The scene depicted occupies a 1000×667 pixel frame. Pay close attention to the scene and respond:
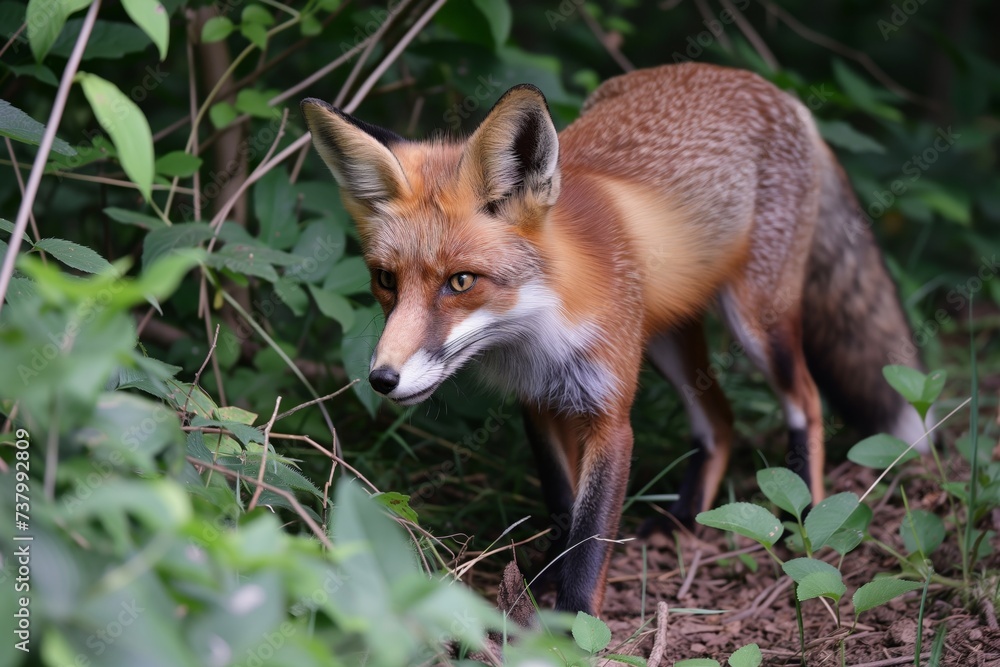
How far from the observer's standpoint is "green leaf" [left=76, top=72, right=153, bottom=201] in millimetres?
1263

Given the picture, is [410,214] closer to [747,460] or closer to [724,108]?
[724,108]

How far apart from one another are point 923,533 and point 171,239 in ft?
7.68

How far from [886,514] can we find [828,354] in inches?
28.2

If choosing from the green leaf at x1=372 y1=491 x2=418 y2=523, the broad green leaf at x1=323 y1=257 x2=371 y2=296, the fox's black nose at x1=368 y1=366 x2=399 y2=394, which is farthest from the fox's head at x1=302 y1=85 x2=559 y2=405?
the broad green leaf at x1=323 y1=257 x2=371 y2=296

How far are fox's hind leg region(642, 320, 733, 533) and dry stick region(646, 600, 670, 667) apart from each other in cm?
87

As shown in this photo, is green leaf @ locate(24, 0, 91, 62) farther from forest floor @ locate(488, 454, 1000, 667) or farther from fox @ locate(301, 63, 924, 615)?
forest floor @ locate(488, 454, 1000, 667)

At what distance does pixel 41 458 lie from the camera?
135 cm

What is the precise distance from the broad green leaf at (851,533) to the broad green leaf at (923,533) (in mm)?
191

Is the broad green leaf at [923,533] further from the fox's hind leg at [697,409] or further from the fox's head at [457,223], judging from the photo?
the fox's head at [457,223]

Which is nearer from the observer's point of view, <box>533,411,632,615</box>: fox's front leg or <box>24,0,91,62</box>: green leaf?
<box>24,0,91,62</box>: green leaf

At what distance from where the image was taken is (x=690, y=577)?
288 centimetres

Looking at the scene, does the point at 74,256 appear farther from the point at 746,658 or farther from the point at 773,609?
the point at 773,609

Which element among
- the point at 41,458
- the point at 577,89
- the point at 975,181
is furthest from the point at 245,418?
the point at 975,181

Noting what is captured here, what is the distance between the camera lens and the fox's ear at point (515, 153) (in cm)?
221
